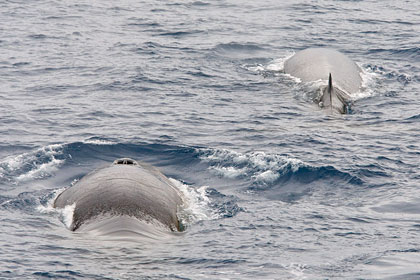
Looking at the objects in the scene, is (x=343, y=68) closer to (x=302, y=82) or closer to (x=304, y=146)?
(x=302, y=82)

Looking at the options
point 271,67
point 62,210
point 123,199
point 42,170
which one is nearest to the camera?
point 123,199

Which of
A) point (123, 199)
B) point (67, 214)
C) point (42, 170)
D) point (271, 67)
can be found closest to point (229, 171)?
point (42, 170)

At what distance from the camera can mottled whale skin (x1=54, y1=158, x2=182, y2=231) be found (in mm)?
14820

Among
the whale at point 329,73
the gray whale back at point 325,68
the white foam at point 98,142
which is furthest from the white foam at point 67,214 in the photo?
the gray whale back at point 325,68

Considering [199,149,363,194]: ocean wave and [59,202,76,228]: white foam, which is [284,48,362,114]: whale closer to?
[199,149,363,194]: ocean wave

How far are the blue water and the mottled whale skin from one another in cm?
45

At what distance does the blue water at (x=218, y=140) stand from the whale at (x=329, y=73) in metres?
0.47

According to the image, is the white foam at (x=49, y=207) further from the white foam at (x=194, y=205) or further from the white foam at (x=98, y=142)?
the white foam at (x=98, y=142)

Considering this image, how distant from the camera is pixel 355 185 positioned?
18469mm

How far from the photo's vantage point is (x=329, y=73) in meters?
25.6

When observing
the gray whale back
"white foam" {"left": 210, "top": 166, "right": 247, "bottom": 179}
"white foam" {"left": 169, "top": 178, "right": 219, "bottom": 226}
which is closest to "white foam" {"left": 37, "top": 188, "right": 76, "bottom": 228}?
"white foam" {"left": 169, "top": 178, "right": 219, "bottom": 226}

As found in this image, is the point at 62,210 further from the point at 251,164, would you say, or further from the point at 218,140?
the point at 218,140

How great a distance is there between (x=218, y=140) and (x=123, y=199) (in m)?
6.64

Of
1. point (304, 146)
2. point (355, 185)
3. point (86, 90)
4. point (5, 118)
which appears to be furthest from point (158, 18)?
point (355, 185)
